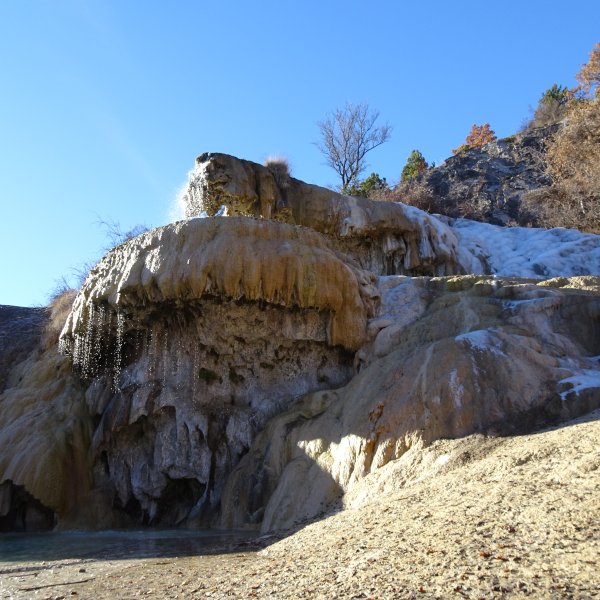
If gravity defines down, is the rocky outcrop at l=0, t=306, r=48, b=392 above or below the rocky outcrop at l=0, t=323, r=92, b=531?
above

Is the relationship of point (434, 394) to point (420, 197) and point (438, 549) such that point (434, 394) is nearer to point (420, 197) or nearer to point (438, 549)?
point (438, 549)

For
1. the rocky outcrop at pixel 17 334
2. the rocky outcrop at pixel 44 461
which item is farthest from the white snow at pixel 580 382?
the rocky outcrop at pixel 17 334

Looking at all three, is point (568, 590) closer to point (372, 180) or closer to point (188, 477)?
point (188, 477)

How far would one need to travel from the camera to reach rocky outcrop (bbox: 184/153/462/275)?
63.8ft

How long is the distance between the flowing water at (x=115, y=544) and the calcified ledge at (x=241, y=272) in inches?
189

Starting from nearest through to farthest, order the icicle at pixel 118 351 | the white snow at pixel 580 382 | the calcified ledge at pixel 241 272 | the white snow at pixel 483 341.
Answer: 1. the white snow at pixel 580 382
2. the white snow at pixel 483 341
3. the calcified ledge at pixel 241 272
4. the icicle at pixel 118 351

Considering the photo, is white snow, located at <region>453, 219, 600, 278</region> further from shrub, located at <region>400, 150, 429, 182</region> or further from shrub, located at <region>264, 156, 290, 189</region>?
shrub, located at <region>400, 150, 429, 182</region>

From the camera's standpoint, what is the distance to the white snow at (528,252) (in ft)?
68.7

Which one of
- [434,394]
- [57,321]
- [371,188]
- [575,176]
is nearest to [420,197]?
[371,188]

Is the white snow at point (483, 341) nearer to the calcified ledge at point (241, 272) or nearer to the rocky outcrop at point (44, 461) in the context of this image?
the calcified ledge at point (241, 272)

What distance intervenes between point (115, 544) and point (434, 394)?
560 centimetres

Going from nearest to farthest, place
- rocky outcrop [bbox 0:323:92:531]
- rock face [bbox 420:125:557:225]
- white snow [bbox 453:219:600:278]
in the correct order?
rocky outcrop [bbox 0:323:92:531] → white snow [bbox 453:219:600:278] → rock face [bbox 420:125:557:225]

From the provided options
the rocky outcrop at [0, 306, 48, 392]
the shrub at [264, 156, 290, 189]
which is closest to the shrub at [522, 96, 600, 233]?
the shrub at [264, 156, 290, 189]

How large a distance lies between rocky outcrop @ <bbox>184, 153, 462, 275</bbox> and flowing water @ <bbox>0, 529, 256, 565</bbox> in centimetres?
1055
